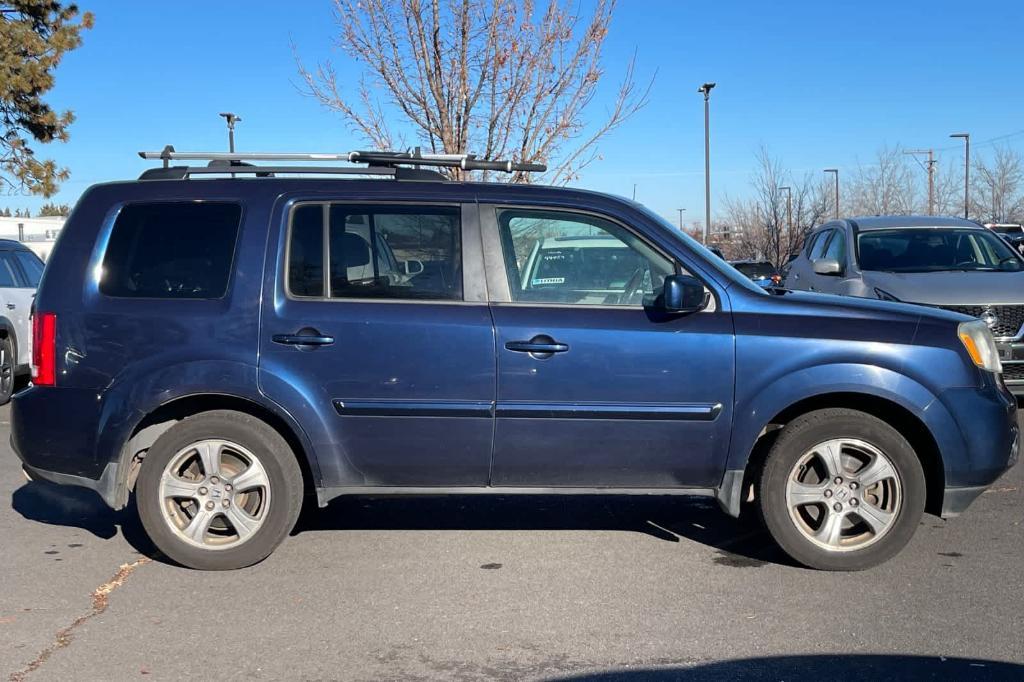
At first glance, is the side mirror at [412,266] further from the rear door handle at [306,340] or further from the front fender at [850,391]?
the front fender at [850,391]

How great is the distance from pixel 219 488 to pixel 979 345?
3836mm

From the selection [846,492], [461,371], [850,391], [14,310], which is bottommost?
[846,492]

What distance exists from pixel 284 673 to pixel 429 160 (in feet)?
9.11

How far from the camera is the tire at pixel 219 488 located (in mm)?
4906

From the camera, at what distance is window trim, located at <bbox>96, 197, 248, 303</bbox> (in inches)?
194

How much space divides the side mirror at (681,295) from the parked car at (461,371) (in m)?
0.02

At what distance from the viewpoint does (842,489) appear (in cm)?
491

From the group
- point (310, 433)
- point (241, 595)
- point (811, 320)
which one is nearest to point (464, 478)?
point (310, 433)

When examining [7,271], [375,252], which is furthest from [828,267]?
[7,271]

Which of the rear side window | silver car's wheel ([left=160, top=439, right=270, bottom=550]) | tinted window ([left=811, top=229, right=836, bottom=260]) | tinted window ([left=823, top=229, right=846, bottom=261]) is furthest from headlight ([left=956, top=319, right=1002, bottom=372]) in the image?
tinted window ([left=811, top=229, right=836, bottom=260])

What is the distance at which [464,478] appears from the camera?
493cm

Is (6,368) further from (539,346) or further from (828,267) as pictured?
(828,267)

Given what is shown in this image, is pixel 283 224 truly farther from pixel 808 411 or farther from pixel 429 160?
pixel 808 411

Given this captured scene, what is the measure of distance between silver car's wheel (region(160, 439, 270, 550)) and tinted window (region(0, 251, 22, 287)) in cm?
721
